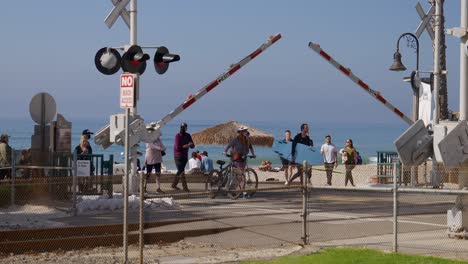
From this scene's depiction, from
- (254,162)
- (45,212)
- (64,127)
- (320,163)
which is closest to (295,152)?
(320,163)

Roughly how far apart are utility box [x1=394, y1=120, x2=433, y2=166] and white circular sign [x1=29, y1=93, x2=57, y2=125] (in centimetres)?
1103

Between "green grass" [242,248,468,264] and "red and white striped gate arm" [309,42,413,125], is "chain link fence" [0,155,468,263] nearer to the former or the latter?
"green grass" [242,248,468,264]

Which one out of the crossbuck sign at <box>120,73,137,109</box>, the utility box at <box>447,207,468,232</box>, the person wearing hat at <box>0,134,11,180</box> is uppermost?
the crossbuck sign at <box>120,73,137,109</box>

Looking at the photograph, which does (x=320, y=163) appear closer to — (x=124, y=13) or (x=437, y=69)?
(x=124, y=13)

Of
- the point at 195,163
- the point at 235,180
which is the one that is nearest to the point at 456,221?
the point at 235,180

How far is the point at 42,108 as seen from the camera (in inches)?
963

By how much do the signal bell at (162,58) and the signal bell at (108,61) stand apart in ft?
4.44

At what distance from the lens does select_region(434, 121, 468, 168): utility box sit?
15797 millimetres

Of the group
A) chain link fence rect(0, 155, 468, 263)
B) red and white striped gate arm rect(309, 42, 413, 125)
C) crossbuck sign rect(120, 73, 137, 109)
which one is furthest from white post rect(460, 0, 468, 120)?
red and white striped gate arm rect(309, 42, 413, 125)

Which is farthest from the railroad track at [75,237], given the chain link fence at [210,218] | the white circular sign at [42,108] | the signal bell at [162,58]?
the white circular sign at [42,108]

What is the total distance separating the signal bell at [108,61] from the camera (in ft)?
61.1

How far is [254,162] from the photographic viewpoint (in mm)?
92750

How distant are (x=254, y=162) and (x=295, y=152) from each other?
63290 millimetres

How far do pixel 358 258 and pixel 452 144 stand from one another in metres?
3.19
